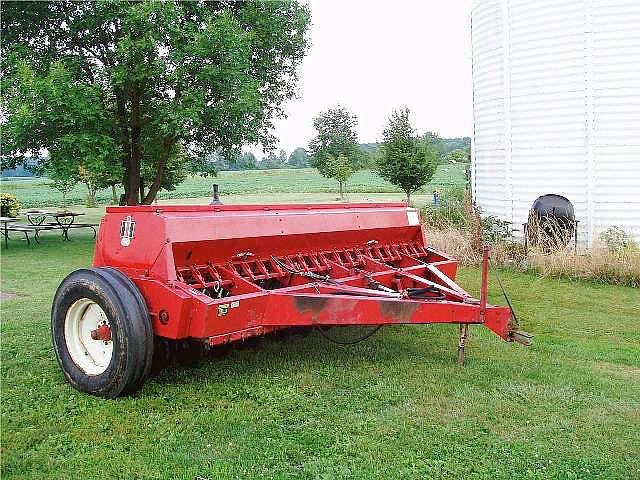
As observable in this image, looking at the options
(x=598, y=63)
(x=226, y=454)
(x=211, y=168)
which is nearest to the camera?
(x=226, y=454)

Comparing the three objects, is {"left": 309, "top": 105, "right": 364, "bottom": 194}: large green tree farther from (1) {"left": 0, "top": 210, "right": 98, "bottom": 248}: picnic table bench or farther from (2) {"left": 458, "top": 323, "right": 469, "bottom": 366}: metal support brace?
(2) {"left": 458, "top": 323, "right": 469, "bottom": 366}: metal support brace

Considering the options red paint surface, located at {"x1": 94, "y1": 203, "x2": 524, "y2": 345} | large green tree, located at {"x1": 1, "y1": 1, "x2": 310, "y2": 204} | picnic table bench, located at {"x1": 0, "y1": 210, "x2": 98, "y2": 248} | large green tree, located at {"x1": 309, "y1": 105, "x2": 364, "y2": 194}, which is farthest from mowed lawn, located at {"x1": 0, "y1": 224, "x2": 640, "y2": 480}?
large green tree, located at {"x1": 309, "y1": 105, "x2": 364, "y2": 194}

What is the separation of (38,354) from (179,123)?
9885 mm

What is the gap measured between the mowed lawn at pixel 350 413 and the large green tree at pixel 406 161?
679 inches

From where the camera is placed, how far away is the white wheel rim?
191 inches

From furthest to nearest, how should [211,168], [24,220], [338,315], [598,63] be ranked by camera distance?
[24,220], [211,168], [598,63], [338,315]

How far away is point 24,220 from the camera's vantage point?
991 inches

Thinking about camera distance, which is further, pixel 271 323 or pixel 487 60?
pixel 487 60

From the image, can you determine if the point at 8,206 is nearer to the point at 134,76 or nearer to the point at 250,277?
the point at 134,76

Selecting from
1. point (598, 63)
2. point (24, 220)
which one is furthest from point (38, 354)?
point (24, 220)

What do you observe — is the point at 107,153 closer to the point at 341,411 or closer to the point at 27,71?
the point at 27,71

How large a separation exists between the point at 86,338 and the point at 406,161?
759 inches

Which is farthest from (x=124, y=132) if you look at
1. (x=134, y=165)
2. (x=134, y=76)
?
(x=134, y=76)

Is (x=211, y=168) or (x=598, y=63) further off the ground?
(x=598, y=63)
